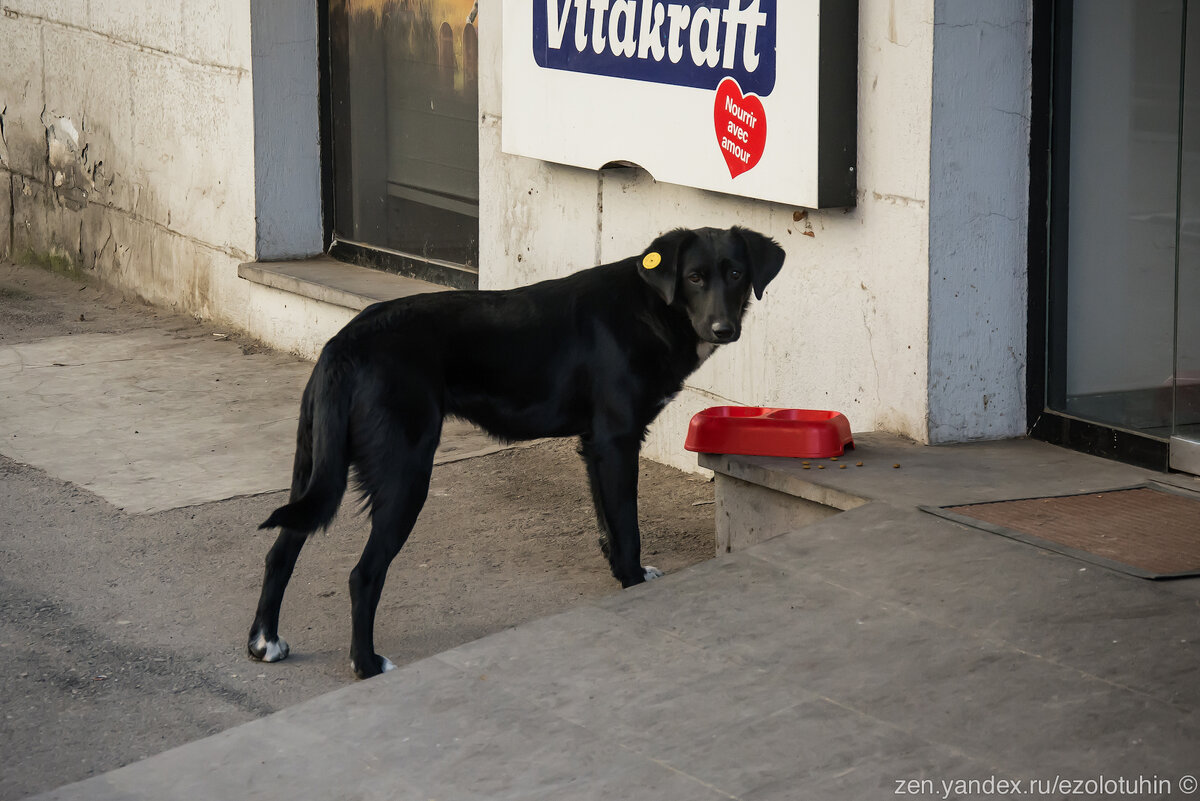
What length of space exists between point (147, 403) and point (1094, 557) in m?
5.13

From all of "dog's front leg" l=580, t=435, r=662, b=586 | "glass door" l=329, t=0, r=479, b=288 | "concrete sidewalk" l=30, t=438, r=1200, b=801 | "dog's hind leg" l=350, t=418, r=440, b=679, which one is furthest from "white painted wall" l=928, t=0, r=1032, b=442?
"glass door" l=329, t=0, r=479, b=288

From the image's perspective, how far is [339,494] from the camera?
176 inches

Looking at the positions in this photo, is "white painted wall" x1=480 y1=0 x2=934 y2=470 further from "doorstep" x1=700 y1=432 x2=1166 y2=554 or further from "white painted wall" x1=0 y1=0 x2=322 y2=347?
"white painted wall" x1=0 y1=0 x2=322 y2=347

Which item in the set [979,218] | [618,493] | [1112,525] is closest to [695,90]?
[979,218]

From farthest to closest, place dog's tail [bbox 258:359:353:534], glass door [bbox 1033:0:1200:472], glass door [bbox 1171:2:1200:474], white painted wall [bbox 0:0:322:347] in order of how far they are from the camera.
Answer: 1. white painted wall [bbox 0:0:322:347]
2. glass door [bbox 1033:0:1200:472]
3. glass door [bbox 1171:2:1200:474]
4. dog's tail [bbox 258:359:353:534]

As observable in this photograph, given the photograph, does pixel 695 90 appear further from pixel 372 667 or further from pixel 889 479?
pixel 372 667

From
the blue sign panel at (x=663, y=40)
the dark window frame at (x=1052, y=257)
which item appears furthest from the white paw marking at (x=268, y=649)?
the dark window frame at (x=1052, y=257)

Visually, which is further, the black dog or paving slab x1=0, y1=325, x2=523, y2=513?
paving slab x1=0, y1=325, x2=523, y2=513

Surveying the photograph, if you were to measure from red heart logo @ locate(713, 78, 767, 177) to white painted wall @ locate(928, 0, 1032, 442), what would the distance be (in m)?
0.73

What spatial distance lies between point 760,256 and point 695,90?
1456 millimetres

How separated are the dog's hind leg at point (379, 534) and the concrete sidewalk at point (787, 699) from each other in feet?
1.68

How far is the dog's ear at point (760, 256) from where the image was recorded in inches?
194

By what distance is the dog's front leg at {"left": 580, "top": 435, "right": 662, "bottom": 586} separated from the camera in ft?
16.3

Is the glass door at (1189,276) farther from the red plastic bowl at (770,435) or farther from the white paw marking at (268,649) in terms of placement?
the white paw marking at (268,649)
